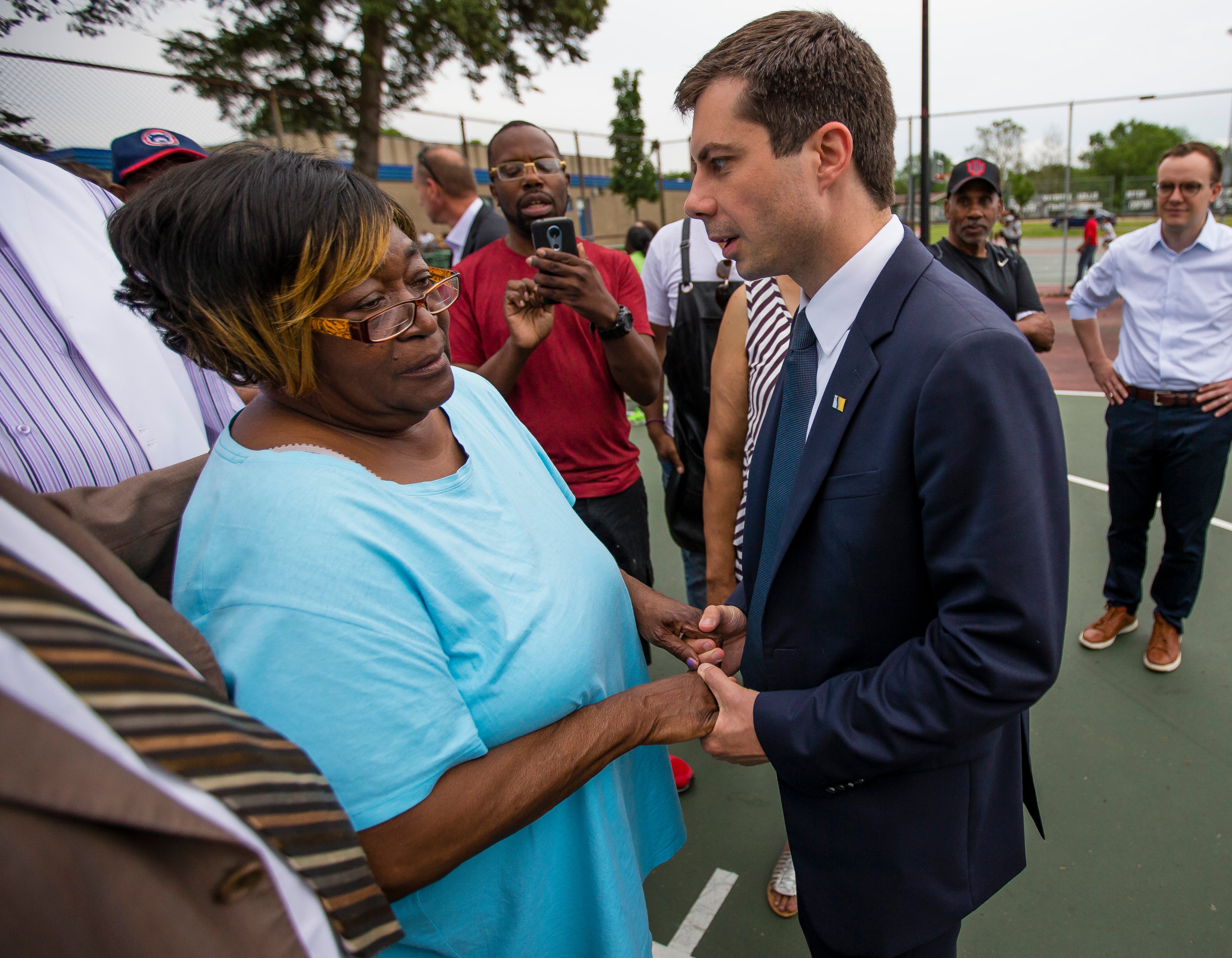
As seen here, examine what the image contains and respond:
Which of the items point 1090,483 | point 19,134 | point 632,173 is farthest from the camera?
point 632,173

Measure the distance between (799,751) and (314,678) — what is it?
31.8 inches

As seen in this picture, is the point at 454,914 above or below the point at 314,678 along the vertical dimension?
below

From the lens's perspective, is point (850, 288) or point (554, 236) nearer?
point (850, 288)

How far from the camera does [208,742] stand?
653 millimetres

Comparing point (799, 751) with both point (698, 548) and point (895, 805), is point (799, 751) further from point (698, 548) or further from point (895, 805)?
point (698, 548)

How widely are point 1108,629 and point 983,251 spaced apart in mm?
2058

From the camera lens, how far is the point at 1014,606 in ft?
3.43

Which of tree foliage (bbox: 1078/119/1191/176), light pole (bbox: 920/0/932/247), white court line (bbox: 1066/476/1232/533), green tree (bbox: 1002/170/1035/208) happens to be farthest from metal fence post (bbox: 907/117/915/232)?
tree foliage (bbox: 1078/119/1191/176)

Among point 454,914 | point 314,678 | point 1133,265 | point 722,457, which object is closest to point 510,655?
point 314,678

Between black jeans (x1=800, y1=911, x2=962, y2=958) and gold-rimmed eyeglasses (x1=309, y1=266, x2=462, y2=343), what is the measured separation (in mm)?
1464

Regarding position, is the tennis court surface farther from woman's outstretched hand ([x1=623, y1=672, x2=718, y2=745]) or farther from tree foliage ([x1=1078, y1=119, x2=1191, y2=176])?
tree foliage ([x1=1078, y1=119, x2=1191, y2=176])

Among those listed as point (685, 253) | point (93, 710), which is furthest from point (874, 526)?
point (685, 253)

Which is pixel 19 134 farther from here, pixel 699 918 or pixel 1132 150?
pixel 1132 150

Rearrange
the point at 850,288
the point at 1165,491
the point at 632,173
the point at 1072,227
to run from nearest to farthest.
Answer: the point at 850,288, the point at 1165,491, the point at 632,173, the point at 1072,227
